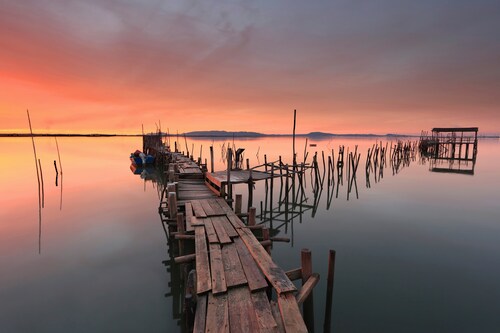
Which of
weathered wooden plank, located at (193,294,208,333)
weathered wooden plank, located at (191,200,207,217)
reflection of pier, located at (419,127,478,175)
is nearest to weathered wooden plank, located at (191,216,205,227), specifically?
weathered wooden plank, located at (191,200,207,217)

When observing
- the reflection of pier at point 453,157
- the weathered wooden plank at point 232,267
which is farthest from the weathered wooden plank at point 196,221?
the reflection of pier at point 453,157

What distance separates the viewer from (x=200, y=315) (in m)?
4.67

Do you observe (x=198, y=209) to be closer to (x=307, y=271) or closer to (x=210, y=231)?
(x=210, y=231)

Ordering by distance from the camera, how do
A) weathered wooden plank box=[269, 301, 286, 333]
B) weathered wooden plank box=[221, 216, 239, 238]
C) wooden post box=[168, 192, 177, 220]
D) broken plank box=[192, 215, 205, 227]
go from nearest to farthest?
weathered wooden plank box=[269, 301, 286, 333]
weathered wooden plank box=[221, 216, 239, 238]
broken plank box=[192, 215, 205, 227]
wooden post box=[168, 192, 177, 220]

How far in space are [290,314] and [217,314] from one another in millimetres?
1327

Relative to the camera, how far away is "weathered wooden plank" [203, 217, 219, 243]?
756 cm

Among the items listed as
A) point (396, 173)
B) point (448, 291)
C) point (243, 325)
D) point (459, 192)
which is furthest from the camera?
point (396, 173)

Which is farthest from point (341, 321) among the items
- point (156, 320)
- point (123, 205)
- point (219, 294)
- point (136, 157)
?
point (136, 157)

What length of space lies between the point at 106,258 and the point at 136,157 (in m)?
29.2

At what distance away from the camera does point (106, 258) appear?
35.8 feet

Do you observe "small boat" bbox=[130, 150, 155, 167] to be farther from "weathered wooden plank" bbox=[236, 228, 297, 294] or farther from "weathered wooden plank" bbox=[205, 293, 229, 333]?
"weathered wooden plank" bbox=[205, 293, 229, 333]

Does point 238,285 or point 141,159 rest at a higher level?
point 141,159

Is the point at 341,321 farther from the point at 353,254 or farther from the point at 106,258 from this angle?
the point at 106,258

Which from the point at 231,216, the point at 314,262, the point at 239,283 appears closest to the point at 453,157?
the point at 314,262
